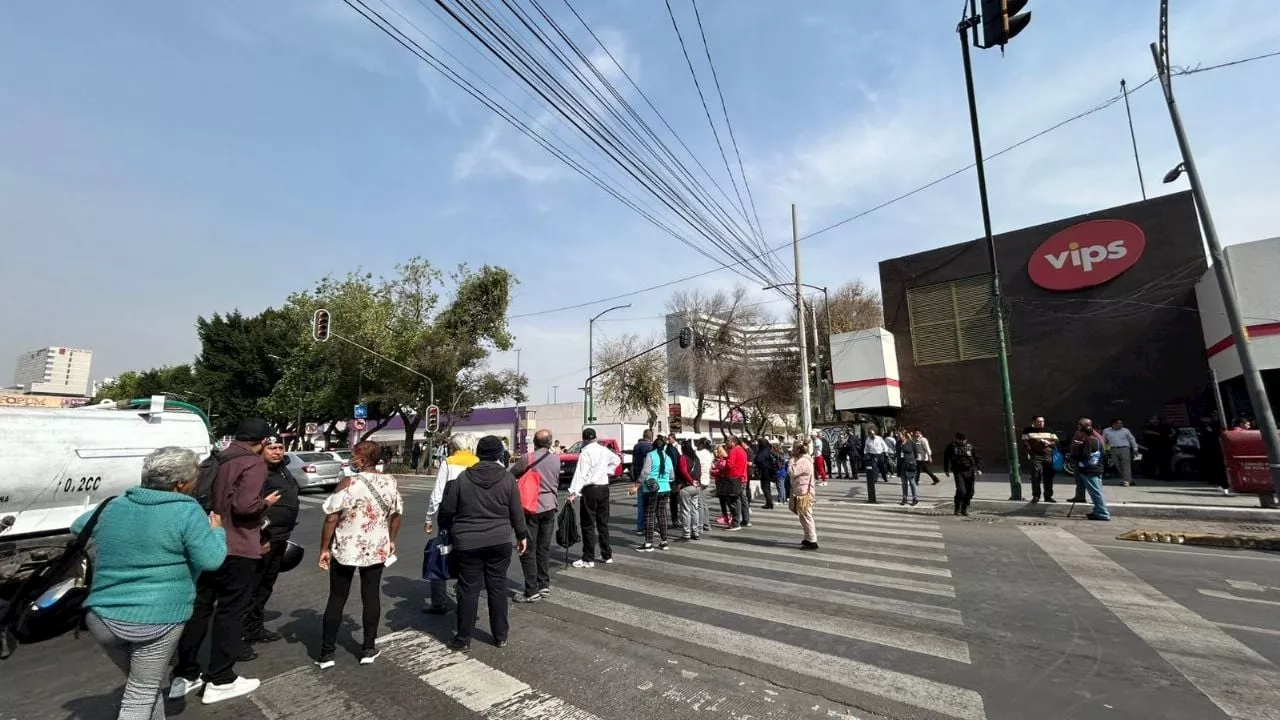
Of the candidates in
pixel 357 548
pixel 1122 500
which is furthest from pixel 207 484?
pixel 1122 500

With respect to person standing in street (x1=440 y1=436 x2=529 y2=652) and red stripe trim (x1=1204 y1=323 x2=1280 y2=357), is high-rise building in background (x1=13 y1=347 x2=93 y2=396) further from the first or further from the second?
red stripe trim (x1=1204 y1=323 x2=1280 y2=357)

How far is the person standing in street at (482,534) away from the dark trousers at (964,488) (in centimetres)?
948

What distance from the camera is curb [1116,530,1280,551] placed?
795cm

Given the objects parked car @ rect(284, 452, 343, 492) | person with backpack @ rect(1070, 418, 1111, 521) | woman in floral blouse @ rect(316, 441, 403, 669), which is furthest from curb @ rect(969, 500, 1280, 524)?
parked car @ rect(284, 452, 343, 492)

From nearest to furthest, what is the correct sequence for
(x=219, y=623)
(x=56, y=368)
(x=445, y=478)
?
(x=219, y=623), (x=445, y=478), (x=56, y=368)

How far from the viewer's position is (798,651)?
4246 millimetres

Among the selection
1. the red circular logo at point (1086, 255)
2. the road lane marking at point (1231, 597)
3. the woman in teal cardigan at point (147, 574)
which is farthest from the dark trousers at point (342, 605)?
the red circular logo at point (1086, 255)

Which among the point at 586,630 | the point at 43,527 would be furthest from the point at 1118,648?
the point at 43,527

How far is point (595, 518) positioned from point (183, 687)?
15.0 feet

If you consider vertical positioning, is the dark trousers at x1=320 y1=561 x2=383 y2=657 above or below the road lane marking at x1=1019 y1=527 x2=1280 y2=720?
above

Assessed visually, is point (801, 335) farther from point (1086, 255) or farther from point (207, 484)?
point (207, 484)

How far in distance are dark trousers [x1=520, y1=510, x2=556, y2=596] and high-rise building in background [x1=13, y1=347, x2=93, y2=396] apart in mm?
169342

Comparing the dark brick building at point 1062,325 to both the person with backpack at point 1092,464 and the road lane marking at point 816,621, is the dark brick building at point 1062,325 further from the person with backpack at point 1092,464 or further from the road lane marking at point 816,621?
the road lane marking at point 816,621

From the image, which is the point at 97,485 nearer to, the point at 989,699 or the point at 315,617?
the point at 315,617
